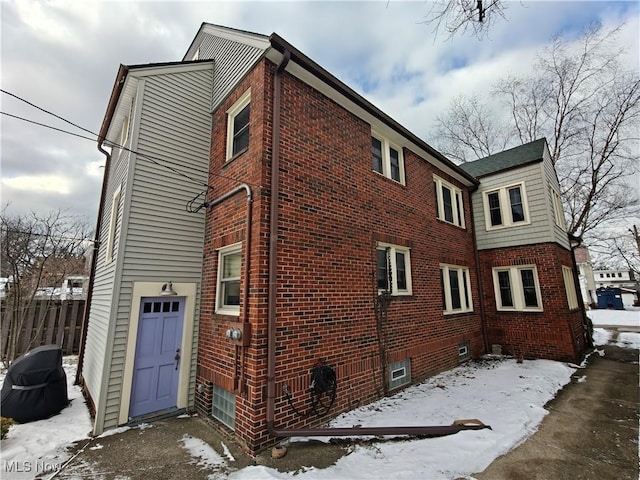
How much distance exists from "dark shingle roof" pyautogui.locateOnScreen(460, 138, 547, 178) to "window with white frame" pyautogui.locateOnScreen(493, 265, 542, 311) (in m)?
3.77

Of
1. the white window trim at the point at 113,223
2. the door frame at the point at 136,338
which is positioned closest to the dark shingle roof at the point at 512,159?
the door frame at the point at 136,338

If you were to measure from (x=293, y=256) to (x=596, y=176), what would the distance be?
18.0 metres

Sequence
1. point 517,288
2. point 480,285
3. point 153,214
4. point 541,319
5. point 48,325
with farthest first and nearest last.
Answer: point 480,285
point 517,288
point 541,319
point 48,325
point 153,214

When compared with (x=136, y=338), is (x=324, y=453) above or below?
below

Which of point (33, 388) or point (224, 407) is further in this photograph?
point (33, 388)

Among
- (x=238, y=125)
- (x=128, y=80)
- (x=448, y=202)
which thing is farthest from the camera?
(x=448, y=202)

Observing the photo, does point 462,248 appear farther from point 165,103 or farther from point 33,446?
point 33,446

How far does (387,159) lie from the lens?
25.5 ft

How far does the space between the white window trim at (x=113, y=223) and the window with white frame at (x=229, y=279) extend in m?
2.27

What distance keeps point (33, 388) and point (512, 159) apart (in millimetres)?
14999

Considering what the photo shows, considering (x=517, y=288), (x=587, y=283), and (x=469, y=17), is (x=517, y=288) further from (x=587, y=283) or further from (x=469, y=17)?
(x=587, y=283)

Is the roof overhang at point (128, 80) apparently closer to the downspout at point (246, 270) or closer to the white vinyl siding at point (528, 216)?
the downspout at point (246, 270)

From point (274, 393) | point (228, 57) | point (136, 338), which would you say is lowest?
point (274, 393)

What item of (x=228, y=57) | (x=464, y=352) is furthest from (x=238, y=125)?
(x=464, y=352)
